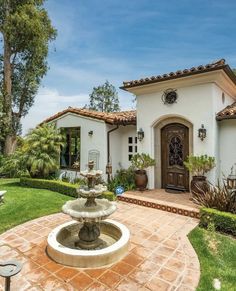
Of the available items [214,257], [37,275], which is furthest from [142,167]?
[37,275]

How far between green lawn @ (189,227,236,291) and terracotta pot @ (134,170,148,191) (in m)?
4.13

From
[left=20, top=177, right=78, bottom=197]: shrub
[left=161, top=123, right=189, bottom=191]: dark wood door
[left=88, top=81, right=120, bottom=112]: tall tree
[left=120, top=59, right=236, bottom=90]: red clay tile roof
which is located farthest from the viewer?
[left=88, top=81, right=120, bottom=112]: tall tree

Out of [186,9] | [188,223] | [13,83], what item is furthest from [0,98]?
[188,223]

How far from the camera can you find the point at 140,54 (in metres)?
15.6

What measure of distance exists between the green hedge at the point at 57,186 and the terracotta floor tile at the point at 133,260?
14.7ft

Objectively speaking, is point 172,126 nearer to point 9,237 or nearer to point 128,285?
point 128,285

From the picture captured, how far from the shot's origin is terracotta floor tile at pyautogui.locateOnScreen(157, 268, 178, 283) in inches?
163

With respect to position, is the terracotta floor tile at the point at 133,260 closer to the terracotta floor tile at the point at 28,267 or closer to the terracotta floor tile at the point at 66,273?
the terracotta floor tile at the point at 66,273

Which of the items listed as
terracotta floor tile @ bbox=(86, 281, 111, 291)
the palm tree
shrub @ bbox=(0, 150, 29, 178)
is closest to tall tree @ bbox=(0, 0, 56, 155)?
shrub @ bbox=(0, 150, 29, 178)

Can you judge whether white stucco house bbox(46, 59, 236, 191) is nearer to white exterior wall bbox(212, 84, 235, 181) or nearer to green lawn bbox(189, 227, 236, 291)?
white exterior wall bbox(212, 84, 235, 181)

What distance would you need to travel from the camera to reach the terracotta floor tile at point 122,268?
4.29 meters

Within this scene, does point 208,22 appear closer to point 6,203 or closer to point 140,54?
point 140,54

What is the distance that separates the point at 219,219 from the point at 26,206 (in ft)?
23.3

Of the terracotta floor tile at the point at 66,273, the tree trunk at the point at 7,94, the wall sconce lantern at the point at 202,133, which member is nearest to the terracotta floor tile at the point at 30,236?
the terracotta floor tile at the point at 66,273
